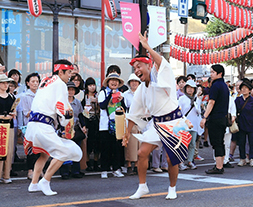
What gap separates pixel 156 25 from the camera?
37.5 ft

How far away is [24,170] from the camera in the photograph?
873 centimetres

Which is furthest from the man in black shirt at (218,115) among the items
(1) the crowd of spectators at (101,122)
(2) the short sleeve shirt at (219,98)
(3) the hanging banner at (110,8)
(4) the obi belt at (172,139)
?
(3) the hanging banner at (110,8)

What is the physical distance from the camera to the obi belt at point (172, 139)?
5648 millimetres

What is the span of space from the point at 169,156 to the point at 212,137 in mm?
2838

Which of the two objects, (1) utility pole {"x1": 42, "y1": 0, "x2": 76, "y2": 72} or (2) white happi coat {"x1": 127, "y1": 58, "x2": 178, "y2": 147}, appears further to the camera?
(1) utility pole {"x1": 42, "y1": 0, "x2": 76, "y2": 72}

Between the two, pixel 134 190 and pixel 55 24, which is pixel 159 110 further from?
pixel 55 24

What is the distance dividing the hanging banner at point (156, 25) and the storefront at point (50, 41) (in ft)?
14.7

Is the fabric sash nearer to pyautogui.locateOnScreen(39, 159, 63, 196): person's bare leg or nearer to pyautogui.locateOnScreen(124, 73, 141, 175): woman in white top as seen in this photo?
pyautogui.locateOnScreen(39, 159, 63, 196): person's bare leg

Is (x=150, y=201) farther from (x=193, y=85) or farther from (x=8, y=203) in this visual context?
(x=193, y=85)

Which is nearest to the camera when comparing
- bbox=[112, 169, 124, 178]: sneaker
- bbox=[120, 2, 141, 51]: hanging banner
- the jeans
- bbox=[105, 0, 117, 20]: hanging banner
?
bbox=[112, 169, 124, 178]: sneaker

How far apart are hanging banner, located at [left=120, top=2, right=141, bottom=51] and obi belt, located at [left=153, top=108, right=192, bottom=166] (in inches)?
203

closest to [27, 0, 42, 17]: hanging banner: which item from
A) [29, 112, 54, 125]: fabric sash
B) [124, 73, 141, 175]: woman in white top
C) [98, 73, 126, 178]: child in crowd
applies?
[124, 73, 141, 175]: woman in white top

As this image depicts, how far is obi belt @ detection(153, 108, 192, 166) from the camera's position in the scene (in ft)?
18.5

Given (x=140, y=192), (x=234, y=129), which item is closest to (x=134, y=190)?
(x=140, y=192)
